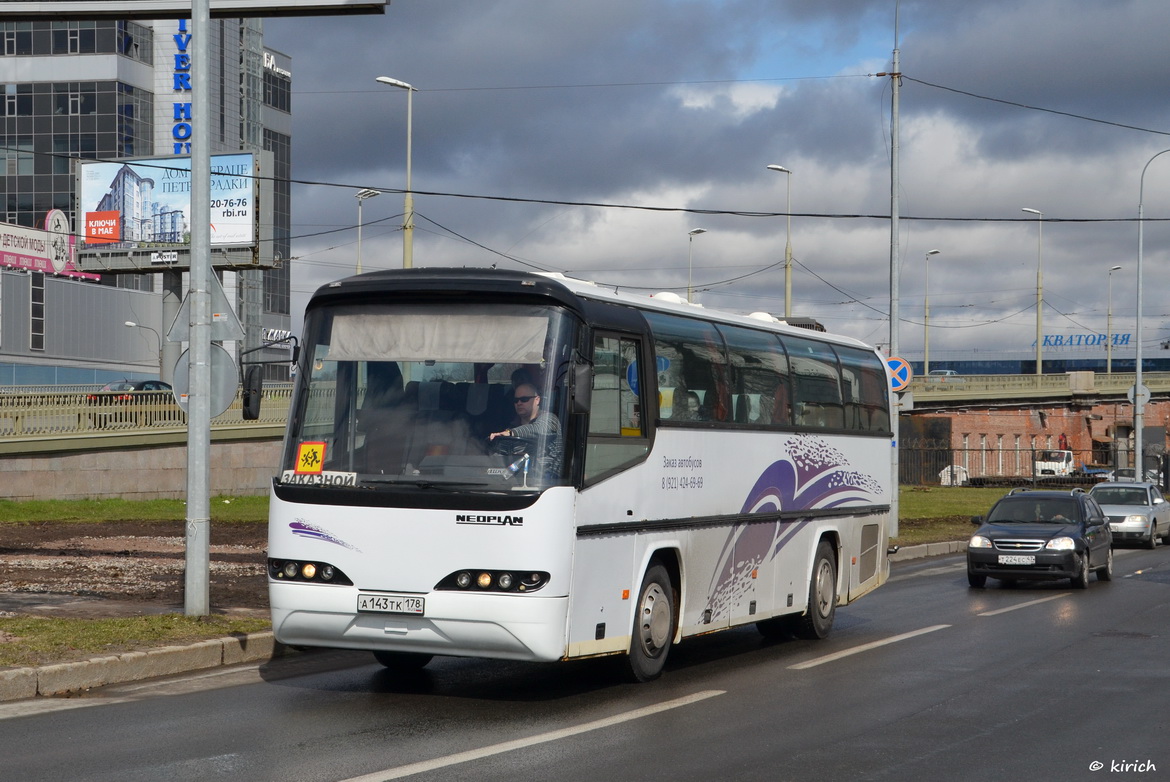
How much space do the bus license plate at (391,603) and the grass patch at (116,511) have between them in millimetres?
17910

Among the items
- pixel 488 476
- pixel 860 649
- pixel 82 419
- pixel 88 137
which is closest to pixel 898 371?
pixel 860 649

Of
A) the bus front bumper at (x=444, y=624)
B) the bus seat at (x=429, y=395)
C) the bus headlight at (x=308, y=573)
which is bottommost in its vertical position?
the bus front bumper at (x=444, y=624)

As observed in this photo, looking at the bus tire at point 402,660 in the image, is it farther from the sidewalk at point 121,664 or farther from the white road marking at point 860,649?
the white road marking at point 860,649

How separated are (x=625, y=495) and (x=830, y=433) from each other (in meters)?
4.92

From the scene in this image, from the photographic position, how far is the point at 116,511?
2991cm

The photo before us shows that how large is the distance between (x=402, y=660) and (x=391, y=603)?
194cm

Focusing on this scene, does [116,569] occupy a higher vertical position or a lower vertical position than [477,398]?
lower

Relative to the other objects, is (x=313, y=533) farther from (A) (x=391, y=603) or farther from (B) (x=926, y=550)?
(B) (x=926, y=550)

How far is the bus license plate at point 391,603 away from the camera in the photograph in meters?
9.12

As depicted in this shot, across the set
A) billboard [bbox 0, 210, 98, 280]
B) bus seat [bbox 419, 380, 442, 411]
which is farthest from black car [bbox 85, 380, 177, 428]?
billboard [bbox 0, 210, 98, 280]

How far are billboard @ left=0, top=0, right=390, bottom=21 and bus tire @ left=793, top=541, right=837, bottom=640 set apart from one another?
23.4ft

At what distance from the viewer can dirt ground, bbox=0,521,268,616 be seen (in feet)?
45.8

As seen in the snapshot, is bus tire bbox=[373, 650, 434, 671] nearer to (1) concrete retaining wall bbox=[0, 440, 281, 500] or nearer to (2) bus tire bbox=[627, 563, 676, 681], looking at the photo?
(2) bus tire bbox=[627, 563, 676, 681]

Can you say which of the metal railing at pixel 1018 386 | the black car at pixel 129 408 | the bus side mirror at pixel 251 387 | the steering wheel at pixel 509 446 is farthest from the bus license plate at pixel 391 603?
the metal railing at pixel 1018 386
